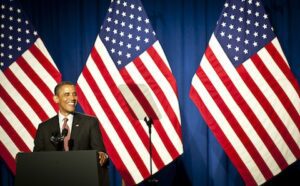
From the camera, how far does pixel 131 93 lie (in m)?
4.19

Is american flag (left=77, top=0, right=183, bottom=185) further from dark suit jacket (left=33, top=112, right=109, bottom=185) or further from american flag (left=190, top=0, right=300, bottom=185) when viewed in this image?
dark suit jacket (left=33, top=112, right=109, bottom=185)

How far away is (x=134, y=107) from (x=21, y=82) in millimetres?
1365

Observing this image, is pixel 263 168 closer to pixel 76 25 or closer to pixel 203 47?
pixel 203 47

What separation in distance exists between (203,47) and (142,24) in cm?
85

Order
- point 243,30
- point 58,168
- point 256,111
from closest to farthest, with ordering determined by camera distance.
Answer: point 58,168 < point 256,111 < point 243,30

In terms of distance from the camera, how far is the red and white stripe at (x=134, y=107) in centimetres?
409

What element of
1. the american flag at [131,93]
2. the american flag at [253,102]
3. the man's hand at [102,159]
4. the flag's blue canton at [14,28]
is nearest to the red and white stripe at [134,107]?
the american flag at [131,93]

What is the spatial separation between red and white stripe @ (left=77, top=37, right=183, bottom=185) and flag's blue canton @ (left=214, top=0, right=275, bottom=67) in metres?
0.70

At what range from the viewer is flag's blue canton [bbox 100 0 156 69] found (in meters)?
4.22

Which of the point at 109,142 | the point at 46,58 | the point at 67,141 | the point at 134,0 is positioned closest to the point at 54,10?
the point at 46,58

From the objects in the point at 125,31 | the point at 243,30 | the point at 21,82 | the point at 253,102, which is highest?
the point at 125,31

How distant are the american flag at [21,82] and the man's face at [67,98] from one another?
1.14 m

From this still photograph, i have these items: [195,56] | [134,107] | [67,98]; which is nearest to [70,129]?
[67,98]

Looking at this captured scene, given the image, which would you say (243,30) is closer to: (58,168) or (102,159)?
(102,159)
